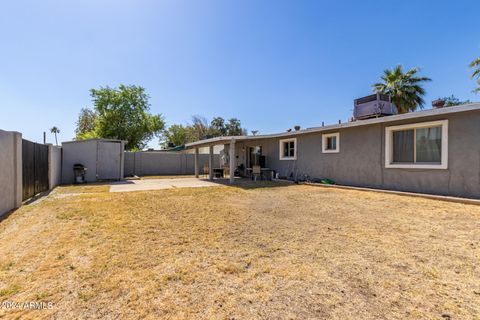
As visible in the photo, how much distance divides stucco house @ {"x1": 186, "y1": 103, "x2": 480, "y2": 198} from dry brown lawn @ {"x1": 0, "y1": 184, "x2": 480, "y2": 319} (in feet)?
5.55

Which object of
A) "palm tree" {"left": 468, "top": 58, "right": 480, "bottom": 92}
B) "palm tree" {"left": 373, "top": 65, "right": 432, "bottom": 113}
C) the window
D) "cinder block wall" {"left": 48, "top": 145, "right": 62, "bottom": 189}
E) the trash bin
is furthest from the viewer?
"palm tree" {"left": 373, "top": 65, "right": 432, "bottom": 113}

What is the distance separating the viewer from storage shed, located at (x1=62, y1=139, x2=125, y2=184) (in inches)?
524

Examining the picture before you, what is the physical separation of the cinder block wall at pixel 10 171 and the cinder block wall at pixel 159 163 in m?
12.0

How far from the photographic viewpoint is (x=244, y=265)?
2.92 meters

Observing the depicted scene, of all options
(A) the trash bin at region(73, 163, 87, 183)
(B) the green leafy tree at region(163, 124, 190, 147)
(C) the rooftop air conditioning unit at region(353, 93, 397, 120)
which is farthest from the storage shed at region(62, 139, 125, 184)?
(B) the green leafy tree at region(163, 124, 190, 147)

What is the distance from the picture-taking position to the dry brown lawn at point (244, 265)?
2092mm

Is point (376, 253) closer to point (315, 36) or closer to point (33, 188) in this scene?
point (33, 188)

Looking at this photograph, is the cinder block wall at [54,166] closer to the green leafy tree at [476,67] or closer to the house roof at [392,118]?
the house roof at [392,118]

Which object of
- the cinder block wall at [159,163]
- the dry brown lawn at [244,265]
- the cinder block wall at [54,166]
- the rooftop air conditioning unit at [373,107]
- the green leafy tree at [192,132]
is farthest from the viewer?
the green leafy tree at [192,132]

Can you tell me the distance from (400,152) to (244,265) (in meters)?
7.76

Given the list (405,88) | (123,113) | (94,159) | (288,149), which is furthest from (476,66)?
(123,113)

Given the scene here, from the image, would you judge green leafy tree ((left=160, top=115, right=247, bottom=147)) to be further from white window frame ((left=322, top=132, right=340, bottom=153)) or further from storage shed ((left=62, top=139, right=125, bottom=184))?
white window frame ((left=322, top=132, right=340, bottom=153))

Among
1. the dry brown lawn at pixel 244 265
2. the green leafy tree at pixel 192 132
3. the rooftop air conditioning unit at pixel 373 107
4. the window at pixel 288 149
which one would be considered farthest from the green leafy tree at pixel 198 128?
the dry brown lawn at pixel 244 265

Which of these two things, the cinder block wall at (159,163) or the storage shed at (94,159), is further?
the cinder block wall at (159,163)
